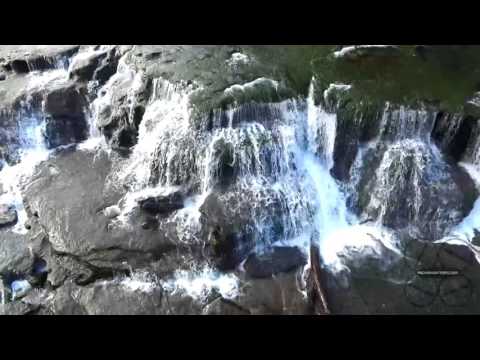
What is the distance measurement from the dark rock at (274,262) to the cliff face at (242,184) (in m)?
0.04

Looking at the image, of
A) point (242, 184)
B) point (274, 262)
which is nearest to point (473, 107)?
point (242, 184)

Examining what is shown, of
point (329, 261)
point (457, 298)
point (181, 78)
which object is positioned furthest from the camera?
point (181, 78)

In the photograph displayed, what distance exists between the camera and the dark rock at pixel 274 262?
424 inches

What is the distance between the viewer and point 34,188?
491 inches

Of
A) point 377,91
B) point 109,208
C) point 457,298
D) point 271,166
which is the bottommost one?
point 457,298

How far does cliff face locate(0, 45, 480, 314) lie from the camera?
10500 mm

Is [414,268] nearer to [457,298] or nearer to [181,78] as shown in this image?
[457,298]

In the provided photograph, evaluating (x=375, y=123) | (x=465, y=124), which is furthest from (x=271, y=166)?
(x=465, y=124)

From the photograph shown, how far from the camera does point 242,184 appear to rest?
11672mm

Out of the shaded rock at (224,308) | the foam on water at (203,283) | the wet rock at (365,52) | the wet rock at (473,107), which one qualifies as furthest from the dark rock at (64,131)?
the wet rock at (473,107)

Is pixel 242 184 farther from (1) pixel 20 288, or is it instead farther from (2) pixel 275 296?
(1) pixel 20 288

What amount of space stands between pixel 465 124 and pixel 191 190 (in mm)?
7368

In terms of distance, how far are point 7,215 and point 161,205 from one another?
417cm

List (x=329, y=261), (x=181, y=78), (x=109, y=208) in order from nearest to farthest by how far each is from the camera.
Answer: (x=329, y=261) < (x=109, y=208) < (x=181, y=78)
